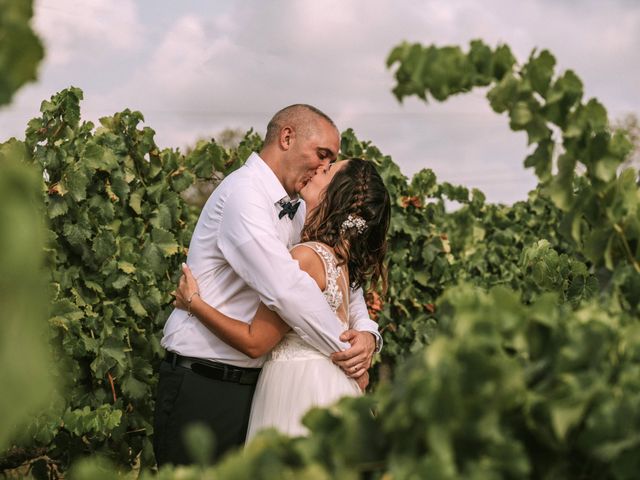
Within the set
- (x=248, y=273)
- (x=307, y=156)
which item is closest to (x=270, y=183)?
(x=307, y=156)

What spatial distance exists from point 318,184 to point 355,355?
2.66 feet

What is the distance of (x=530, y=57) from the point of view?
63.6 inches

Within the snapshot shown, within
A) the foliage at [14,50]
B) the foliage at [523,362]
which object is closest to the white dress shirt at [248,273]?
the foliage at [523,362]

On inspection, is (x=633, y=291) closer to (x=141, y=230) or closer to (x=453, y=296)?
(x=453, y=296)

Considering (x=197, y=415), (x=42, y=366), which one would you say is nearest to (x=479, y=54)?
(x=42, y=366)

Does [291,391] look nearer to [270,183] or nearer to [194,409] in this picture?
[194,409]

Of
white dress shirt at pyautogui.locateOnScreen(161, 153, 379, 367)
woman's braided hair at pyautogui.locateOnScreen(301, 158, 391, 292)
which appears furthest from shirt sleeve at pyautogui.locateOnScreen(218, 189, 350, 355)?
woman's braided hair at pyautogui.locateOnScreen(301, 158, 391, 292)

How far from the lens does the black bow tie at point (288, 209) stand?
11.8 feet

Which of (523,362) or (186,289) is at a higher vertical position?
(186,289)

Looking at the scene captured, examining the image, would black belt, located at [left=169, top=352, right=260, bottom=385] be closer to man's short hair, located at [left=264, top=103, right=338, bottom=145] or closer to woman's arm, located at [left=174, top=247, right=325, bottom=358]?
woman's arm, located at [left=174, top=247, right=325, bottom=358]

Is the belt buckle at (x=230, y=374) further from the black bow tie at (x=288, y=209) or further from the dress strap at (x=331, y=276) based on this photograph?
the black bow tie at (x=288, y=209)

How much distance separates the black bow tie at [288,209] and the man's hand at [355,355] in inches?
22.9

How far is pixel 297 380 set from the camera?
3.45 m

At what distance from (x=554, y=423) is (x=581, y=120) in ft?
2.21
